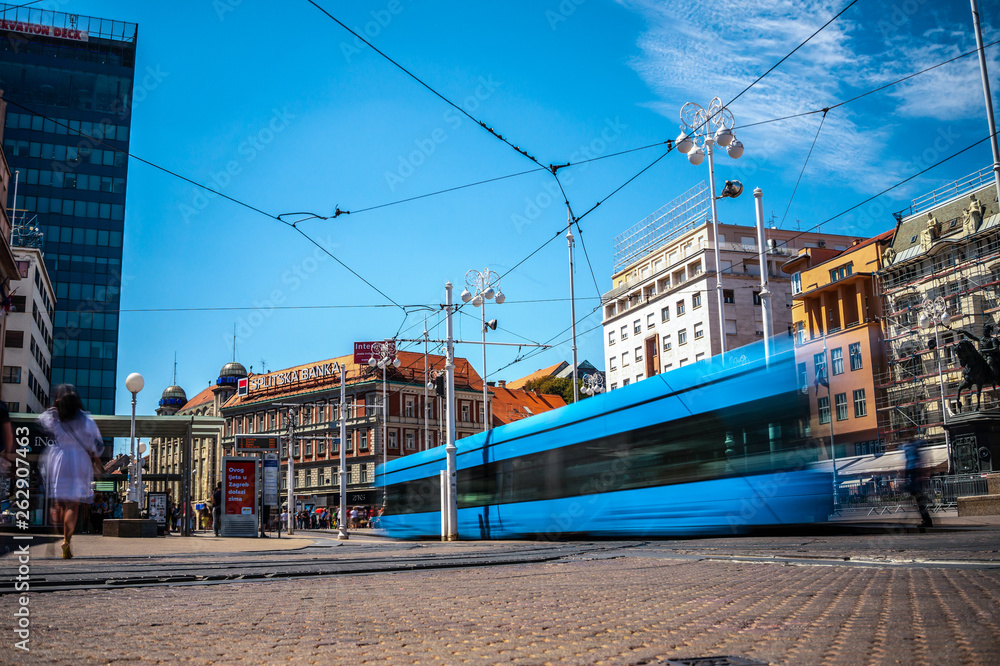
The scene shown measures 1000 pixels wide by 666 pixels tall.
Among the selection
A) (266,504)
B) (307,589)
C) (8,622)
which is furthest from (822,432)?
(266,504)

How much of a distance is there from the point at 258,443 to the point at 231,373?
259 feet

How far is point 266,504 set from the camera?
3316cm

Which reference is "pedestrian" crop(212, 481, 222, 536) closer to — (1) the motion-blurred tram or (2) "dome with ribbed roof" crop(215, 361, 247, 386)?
(1) the motion-blurred tram

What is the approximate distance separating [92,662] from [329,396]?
86.1m

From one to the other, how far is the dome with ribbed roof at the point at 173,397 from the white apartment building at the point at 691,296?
68232 mm

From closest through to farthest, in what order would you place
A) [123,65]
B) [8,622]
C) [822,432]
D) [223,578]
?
[8,622]
[223,578]
[822,432]
[123,65]

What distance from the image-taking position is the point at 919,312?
46188mm

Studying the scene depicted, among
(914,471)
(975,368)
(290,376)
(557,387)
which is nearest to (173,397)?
(290,376)

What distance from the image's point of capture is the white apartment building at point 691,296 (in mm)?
62844

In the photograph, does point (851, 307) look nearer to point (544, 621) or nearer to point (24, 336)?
point (544, 621)

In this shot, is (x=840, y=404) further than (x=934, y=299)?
No

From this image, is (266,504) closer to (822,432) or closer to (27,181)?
(822,432)

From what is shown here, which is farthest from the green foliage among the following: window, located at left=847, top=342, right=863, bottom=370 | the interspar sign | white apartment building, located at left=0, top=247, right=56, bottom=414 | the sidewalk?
the sidewalk

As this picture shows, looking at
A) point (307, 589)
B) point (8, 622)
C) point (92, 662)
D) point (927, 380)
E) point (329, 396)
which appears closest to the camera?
point (92, 662)
